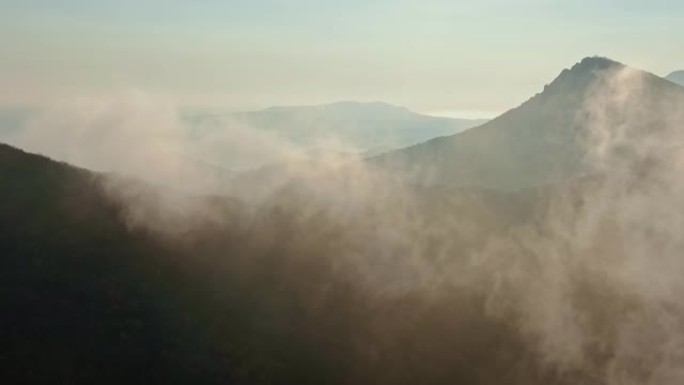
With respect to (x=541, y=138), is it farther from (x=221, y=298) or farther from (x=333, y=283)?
(x=221, y=298)

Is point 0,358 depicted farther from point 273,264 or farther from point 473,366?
point 473,366

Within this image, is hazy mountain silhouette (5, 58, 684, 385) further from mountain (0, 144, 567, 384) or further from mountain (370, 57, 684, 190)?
mountain (370, 57, 684, 190)

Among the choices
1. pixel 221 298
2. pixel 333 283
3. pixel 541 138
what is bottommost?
pixel 221 298

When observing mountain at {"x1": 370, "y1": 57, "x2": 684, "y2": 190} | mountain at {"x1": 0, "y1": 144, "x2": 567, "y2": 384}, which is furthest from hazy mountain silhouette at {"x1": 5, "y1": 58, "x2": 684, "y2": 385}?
mountain at {"x1": 370, "y1": 57, "x2": 684, "y2": 190}

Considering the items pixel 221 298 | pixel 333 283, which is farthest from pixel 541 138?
pixel 221 298

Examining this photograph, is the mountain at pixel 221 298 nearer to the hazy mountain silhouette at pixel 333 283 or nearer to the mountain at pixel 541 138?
the hazy mountain silhouette at pixel 333 283

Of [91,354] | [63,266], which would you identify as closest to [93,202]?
[63,266]

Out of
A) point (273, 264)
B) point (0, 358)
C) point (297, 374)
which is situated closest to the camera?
point (0, 358)

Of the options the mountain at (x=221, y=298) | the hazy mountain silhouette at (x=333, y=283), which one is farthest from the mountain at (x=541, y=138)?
the mountain at (x=221, y=298)
